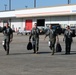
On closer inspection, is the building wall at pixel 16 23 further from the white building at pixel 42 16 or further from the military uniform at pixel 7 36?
the military uniform at pixel 7 36

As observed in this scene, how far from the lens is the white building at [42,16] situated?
2623 inches

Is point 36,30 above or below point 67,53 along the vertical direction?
above

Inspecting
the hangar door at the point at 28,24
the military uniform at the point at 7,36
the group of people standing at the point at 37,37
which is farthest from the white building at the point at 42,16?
the military uniform at the point at 7,36

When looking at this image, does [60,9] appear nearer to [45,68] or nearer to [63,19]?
[63,19]

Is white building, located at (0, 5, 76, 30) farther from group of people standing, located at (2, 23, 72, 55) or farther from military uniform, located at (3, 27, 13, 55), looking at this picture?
military uniform, located at (3, 27, 13, 55)

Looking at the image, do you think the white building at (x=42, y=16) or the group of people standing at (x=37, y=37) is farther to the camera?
the white building at (x=42, y=16)

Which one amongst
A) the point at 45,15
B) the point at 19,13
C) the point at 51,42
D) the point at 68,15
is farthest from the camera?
the point at 19,13

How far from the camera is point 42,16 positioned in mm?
74125

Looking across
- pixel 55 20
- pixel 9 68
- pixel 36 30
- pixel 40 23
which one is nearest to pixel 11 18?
pixel 40 23

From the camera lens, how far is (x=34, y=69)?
1227 cm

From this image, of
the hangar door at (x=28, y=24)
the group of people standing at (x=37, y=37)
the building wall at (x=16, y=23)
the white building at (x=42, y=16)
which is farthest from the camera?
the building wall at (x=16, y=23)

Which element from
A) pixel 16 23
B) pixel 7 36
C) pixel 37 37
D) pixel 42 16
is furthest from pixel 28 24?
pixel 7 36

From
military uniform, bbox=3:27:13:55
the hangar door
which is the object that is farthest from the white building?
military uniform, bbox=3:27:13:55

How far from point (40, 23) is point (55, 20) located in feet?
21.7
